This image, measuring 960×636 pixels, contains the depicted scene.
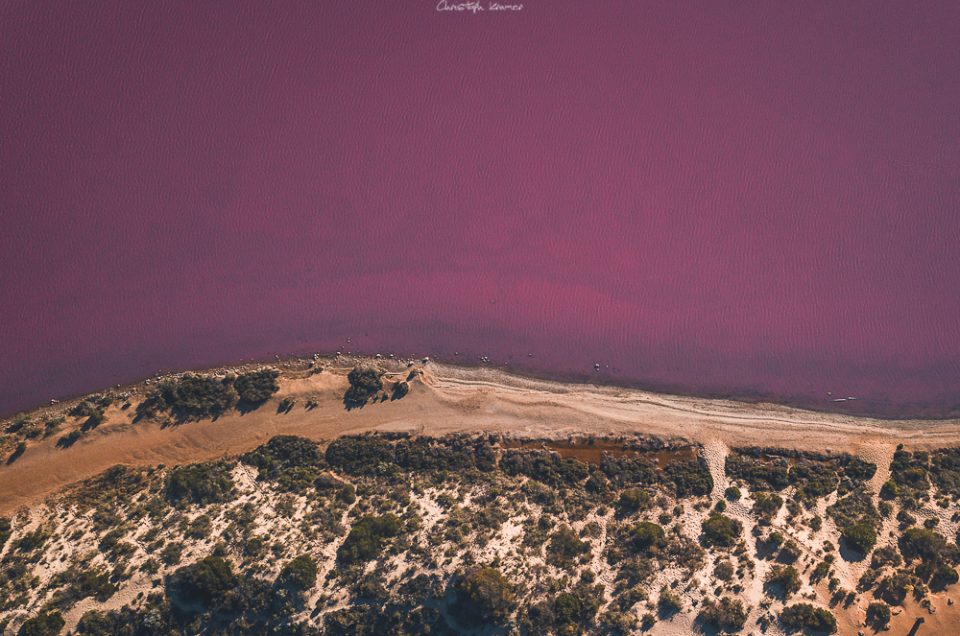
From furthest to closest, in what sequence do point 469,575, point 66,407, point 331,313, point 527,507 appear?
point 331,313, point 66,407, point 527,507, point 469,575

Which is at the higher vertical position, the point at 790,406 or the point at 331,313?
the point at 331,313

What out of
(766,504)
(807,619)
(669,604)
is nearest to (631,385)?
(766,504)

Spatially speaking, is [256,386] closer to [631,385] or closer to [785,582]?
[631,385]

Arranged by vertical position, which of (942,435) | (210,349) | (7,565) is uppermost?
(210,349)

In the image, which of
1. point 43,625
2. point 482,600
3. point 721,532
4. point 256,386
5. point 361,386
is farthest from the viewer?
point 361,386

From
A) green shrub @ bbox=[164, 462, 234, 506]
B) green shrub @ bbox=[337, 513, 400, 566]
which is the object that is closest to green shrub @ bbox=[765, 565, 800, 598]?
green shrub @ bbox=[337, 513, 400, 566]

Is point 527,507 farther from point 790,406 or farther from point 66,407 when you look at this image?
point 66,407

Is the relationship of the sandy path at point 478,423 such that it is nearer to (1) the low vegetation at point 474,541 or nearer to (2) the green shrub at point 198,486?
(1) the low vegetation at point 474,541

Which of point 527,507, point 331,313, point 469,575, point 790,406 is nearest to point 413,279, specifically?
point 331,313

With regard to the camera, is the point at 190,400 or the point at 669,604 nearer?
the point at 669,604
